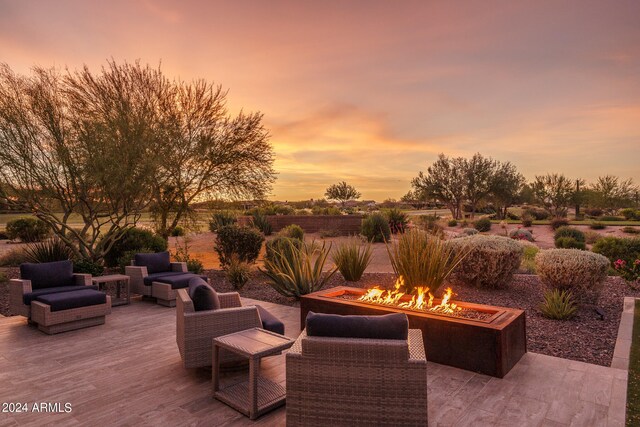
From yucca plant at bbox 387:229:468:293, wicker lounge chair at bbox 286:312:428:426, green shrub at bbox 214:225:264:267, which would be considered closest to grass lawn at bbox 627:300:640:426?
wicker lounge chair at bbox 286:312:428:426

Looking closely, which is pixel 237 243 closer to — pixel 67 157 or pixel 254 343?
pixel 67 157

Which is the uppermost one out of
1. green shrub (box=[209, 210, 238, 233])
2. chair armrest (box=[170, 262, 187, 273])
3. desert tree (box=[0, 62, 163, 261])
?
desert tree (box=[0, 62, 163, 261])

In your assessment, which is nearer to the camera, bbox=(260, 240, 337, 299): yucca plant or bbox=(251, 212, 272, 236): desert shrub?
bbox=(260, 240, 337, 299): yucca plant

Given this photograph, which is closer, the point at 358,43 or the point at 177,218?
the point at 358,43

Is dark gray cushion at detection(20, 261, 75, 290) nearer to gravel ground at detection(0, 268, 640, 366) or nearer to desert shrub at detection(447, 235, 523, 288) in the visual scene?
gravel ground at detection(0, 268, 640, 366)

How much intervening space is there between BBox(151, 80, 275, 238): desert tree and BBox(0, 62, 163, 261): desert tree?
3.98 meters

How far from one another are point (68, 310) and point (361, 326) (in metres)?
4.59

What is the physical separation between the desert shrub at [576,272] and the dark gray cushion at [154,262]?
6.80m

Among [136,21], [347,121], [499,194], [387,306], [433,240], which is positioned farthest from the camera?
[499,194]

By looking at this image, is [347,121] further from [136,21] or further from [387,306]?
[387,306]

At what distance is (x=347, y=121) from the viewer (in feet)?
40.6

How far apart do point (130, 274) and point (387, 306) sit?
513 centimetres

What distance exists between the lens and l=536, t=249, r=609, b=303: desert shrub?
5812mm

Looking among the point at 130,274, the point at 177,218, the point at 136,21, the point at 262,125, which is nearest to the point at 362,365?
the point at 130,274
